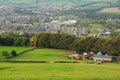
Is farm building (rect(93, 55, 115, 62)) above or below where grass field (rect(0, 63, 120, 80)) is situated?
below

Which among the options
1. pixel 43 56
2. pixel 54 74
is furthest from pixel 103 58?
pixel 54 74

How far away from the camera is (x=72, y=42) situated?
6475 cm

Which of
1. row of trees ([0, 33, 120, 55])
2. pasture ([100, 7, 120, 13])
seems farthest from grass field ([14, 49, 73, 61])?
pasture ([100, 7, 120, 13])

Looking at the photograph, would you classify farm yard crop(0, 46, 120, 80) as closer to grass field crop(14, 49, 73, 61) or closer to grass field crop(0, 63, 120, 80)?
grass field crop(0, 63, 120, 80)

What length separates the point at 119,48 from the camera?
56.9m

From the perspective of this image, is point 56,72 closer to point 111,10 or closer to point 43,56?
point 43,56

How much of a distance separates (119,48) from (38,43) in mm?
19381

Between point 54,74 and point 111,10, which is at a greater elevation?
point 111,10

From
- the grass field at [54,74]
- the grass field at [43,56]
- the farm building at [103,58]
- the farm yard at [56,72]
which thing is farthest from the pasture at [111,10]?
the grass field at [54,74]

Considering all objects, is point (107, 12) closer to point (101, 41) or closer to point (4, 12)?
point (4, 12)

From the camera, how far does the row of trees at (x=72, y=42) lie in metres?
57.8

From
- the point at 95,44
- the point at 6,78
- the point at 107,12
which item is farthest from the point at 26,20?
the point at 6,78

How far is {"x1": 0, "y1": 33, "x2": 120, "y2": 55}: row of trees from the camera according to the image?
5784 centimetres

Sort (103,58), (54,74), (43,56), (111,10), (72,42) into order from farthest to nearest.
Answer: (111,10) → (72,42) → (43,56) → (103,58) → (54,74)
